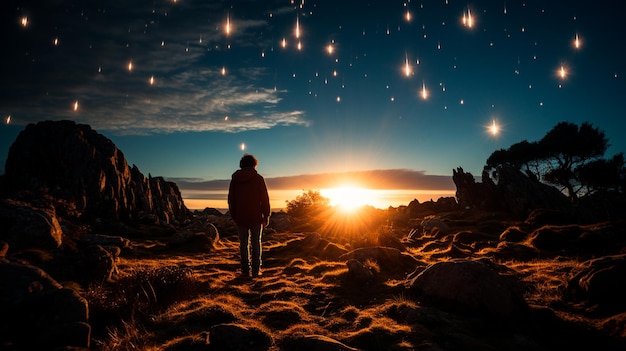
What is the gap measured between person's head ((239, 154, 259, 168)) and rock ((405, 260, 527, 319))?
6089mm

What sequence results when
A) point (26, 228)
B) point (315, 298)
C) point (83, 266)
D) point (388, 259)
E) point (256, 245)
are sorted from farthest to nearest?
point (388, 259) < point (26, 228) < point (256, 245) < point (83, 266) < point (315, 298)

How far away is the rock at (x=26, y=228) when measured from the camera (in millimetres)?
9508

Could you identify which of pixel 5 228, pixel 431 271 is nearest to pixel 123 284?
pixel 5 228

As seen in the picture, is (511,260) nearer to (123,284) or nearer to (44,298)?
(123,284)

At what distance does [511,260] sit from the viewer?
40.7 ft

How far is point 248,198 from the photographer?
31.1 feet

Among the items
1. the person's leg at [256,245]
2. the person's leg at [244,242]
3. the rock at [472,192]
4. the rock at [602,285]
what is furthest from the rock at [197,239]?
the rock at [472,192]

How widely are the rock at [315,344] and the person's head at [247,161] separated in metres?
6.32

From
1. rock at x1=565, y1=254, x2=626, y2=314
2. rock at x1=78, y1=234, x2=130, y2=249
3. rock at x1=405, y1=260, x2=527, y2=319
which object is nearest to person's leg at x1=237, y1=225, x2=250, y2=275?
rock at x1=405, y1=260, x2=527, y2=319

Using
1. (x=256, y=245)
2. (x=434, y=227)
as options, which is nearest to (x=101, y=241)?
(x=256, y=245)

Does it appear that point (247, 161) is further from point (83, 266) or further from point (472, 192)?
point (472, 192)

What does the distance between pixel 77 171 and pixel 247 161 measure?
38.2 m

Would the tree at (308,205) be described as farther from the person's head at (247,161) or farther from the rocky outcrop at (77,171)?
the person's head at (247,161)

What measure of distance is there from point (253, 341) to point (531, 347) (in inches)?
168
